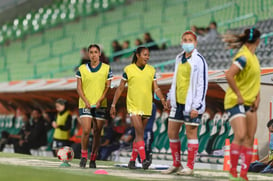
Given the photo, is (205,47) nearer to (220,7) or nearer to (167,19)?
(220,7)

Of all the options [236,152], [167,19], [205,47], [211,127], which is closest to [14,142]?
[205,47]

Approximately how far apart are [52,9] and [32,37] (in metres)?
2.29

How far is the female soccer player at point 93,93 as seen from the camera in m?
12.4

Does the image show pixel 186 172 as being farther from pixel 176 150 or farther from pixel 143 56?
pixel 143 56

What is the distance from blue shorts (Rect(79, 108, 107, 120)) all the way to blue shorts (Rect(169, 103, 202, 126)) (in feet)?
5.86

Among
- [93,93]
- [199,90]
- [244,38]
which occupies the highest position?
[244,38]

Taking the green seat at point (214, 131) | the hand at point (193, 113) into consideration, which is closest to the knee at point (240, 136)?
the hand at point (193, 113)

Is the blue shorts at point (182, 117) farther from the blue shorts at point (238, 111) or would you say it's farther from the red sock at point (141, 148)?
the blue shorts at point (238, 111)

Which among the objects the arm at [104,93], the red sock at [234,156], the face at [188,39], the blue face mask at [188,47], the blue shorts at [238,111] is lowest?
the red sock at [234,156]

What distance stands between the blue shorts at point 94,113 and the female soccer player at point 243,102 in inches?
136

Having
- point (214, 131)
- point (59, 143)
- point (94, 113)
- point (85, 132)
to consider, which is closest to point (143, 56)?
point (94, 113)

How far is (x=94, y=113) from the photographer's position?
12461mm

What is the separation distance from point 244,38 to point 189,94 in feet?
4.81

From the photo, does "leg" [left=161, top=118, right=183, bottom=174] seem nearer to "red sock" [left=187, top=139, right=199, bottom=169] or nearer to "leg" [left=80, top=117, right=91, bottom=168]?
"red sock" [left=187, top=139, right=199, bottom=169]
